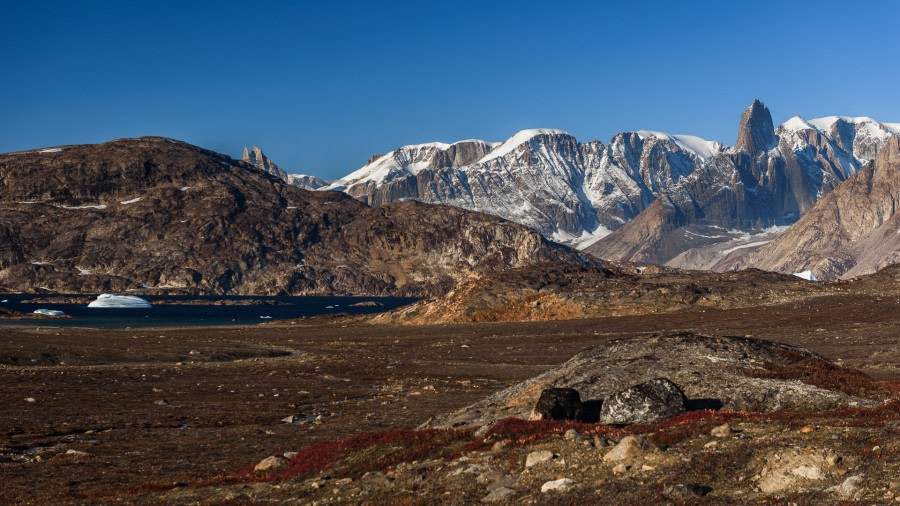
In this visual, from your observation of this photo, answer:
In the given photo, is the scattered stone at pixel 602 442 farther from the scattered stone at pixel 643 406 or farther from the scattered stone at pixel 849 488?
the scattered stone at pixel 849 488

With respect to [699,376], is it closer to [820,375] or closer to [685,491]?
[820,375]

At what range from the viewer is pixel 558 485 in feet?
63.4

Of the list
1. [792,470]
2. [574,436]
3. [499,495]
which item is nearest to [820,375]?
[574,436]

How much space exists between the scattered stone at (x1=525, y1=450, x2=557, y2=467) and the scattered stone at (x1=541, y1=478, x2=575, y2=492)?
1.77 meters

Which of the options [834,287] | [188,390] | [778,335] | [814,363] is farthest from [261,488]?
[834,287]

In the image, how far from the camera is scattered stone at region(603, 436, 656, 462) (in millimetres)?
20594

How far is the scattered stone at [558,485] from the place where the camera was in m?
19.2

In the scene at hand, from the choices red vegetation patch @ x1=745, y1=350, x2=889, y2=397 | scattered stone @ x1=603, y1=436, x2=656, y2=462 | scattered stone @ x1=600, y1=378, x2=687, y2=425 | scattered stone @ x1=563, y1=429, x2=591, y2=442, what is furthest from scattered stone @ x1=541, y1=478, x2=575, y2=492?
red vegetation patch @ x1=745, y1=350, x2=889, y2=397

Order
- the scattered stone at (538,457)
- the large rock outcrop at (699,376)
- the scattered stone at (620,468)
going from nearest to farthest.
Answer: the scattered stone at (620,468) → the scattered stone at (538,457) → the large rock outcrop at (699,376)

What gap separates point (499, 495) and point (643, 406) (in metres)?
10.3

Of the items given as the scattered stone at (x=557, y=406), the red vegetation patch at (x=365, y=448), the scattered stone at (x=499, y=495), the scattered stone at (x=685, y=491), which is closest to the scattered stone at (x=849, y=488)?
the scattered stone at (x=685, y=491)

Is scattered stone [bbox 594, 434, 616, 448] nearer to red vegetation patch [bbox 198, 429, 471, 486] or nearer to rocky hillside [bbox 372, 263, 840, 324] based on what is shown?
red vegetation patch [bbox 198, 429, 471, 486]

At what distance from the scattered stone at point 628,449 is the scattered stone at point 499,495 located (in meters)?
2.72

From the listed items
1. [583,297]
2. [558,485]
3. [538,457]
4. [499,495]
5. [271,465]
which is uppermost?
[583,297]
